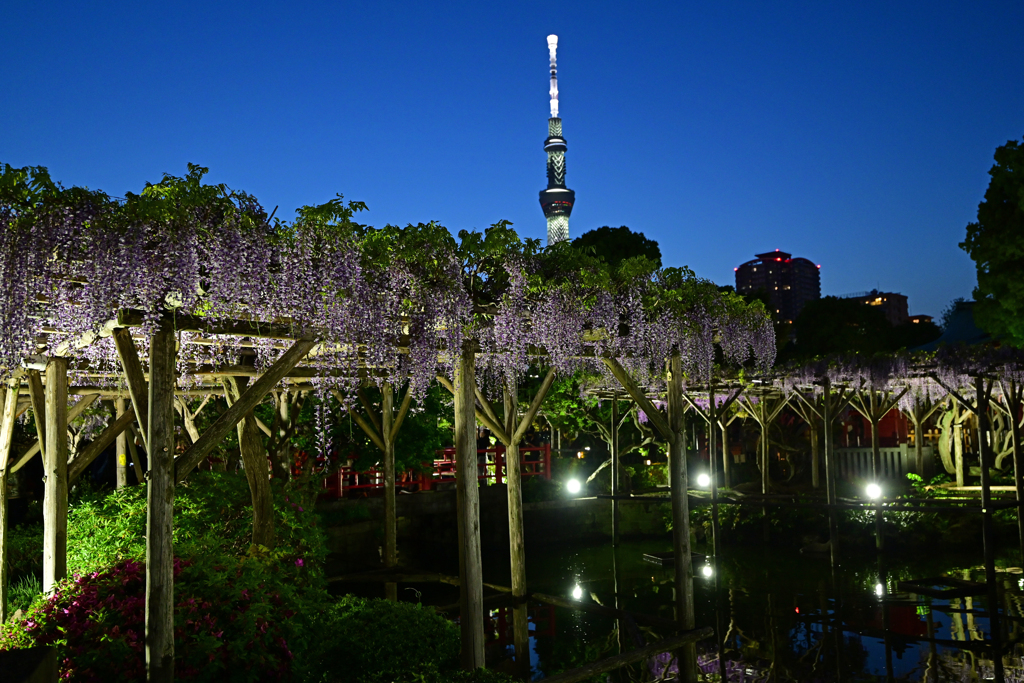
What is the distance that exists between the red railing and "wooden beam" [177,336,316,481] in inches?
365

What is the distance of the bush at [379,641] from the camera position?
18.8ft

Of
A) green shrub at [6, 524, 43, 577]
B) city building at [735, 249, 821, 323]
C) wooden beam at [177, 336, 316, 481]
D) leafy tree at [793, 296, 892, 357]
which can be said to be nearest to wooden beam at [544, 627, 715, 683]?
wooden beam at [177, 336, 316, 481]

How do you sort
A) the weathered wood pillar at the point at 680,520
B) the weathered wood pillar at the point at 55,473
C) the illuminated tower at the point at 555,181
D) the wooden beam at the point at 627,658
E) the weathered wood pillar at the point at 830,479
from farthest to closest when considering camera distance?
the illuminated tower at the point at 555,181 < the weathered wood pillar at the point at 830,479 < the weathered wood pillar at the point at 680,520 < the weathered wood pillar at the point at 55,473 < the wooden beam at the point at 627,658

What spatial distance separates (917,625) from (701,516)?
262 inches

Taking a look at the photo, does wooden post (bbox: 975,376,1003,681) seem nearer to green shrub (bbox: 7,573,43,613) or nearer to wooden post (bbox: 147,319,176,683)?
wooden post (bbox: 147,319,176,683)

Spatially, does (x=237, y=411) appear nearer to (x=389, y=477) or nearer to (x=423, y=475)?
(x=389, y=477)

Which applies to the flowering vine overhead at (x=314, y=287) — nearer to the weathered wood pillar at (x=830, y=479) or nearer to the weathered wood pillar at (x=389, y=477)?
the weathered wood pillar at (x=389, y=477)

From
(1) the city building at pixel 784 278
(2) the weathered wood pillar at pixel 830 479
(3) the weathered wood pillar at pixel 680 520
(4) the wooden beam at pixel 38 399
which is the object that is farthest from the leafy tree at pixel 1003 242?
(1) the city building at pixel 784 278

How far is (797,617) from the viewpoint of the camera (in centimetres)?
926

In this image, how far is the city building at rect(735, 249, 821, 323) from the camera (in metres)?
143

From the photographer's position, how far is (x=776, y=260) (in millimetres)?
142125

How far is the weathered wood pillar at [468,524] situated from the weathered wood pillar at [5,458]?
13.2ft

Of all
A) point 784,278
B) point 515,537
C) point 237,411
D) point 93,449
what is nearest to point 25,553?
point 93,449

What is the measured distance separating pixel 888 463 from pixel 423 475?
10510mm
